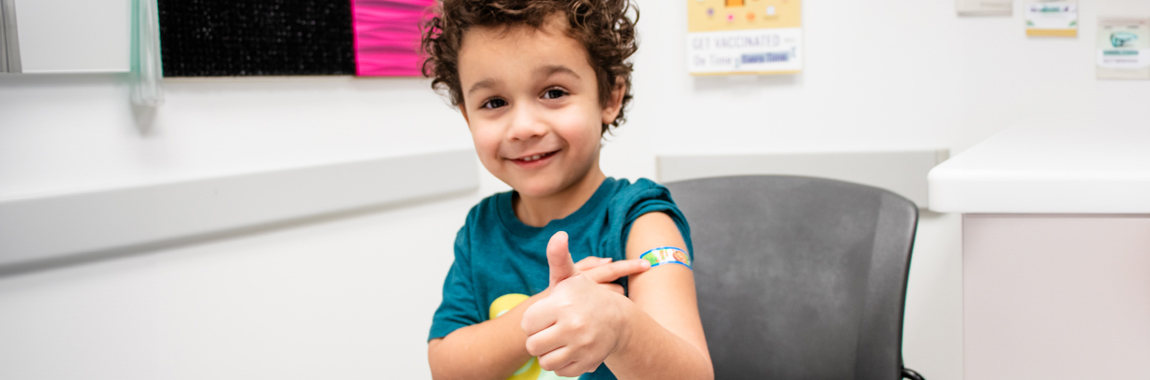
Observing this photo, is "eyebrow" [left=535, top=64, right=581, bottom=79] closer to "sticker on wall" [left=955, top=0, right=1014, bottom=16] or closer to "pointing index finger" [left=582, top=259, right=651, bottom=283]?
"pointing index finger" [left=582, top=259, right=651, bottom=283]

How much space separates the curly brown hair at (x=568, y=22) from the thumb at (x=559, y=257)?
1.00 ft

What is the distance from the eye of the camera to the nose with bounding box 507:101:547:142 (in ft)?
2.53

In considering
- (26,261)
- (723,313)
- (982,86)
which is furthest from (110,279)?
(982,86)

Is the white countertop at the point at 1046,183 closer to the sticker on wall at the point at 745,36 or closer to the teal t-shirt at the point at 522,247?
the teal t-shirt at the point at 522,247

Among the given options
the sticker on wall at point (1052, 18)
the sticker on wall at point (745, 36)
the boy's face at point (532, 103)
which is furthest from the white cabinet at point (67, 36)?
the sticker on wall at point (1052, 18)

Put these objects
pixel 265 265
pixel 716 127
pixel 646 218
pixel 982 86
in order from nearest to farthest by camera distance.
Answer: pixel 646 218 < pixel 265 265 < pixel 982 86 < pixel 716 127

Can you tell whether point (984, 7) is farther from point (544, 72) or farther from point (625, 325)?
point (625, 325)

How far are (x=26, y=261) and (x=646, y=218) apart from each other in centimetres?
85

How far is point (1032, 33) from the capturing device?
1.56 m

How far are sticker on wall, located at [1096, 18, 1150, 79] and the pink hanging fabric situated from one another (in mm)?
1479

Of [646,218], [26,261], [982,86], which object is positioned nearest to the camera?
[646,218]

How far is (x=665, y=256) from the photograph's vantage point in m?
0.75

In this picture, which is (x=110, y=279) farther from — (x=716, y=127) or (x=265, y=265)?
(x=716, y=127)

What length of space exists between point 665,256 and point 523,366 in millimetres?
219
